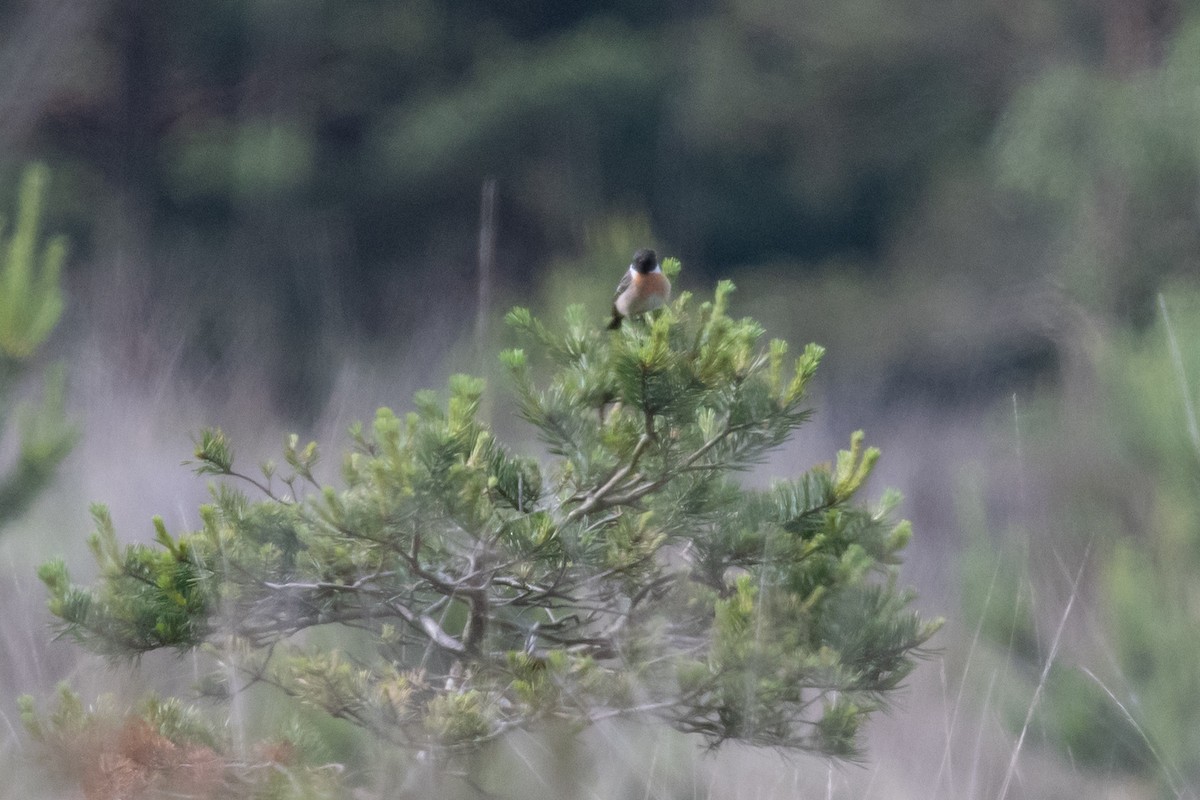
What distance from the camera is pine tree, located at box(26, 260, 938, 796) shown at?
4.12ft

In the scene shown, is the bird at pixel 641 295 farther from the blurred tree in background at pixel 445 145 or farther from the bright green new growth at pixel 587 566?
the blurred tree in background at pixel 445 145

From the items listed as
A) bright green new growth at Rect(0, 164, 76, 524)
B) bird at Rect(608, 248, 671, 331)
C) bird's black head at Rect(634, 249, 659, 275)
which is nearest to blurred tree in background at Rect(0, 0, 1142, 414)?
bright green new growth at Rect(0, 164, 76, 524)

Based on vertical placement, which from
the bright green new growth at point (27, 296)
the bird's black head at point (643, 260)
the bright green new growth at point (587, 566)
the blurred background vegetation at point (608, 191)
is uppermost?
the blurred background vegetation at point (608, 191)

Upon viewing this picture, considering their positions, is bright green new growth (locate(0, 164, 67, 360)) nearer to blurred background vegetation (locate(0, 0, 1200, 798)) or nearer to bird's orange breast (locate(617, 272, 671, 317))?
bird's orange breast (locate(617, 272, 671, 317))

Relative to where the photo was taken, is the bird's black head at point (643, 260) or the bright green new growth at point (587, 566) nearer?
the bright green new growth at point (587, 566)

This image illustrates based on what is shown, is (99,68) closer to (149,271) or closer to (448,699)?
(149,271)

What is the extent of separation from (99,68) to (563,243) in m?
3.45

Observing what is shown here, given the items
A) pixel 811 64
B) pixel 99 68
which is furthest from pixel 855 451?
pixel 99 68

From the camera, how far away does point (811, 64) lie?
7.18 metres

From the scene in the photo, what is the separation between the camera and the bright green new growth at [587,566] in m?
1.25

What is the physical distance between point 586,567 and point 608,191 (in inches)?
275

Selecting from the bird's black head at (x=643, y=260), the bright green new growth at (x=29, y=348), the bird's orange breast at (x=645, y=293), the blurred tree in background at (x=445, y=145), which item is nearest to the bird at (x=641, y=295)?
the bird's orange breast at (x=645, y=293)

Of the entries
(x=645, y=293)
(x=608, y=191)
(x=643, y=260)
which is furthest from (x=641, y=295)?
(x=608, y=191)

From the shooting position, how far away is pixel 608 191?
812cm
